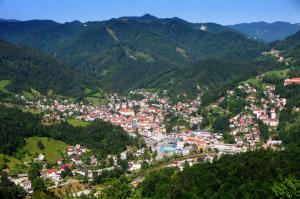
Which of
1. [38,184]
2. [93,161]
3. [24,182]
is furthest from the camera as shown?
[93,161]

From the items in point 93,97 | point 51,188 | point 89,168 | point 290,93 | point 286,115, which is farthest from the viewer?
point 93,97

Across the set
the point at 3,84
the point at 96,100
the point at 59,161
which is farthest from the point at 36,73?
the point at 59,161

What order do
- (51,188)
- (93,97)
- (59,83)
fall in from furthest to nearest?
(59,83), (93,97), (51,188)

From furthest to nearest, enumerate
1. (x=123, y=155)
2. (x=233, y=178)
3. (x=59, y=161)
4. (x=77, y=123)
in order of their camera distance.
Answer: (x=77, y=123) → (x=123, y=155) → (x=59, y=161) → (x=233, y=178)

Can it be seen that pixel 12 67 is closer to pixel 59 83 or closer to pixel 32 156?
pixel 59 83

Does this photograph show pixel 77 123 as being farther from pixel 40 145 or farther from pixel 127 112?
pixel 127 112

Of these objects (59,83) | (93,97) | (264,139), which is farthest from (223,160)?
(59,83)

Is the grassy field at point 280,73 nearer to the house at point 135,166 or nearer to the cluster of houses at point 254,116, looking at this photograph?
the cluster of houses at point 254,116
